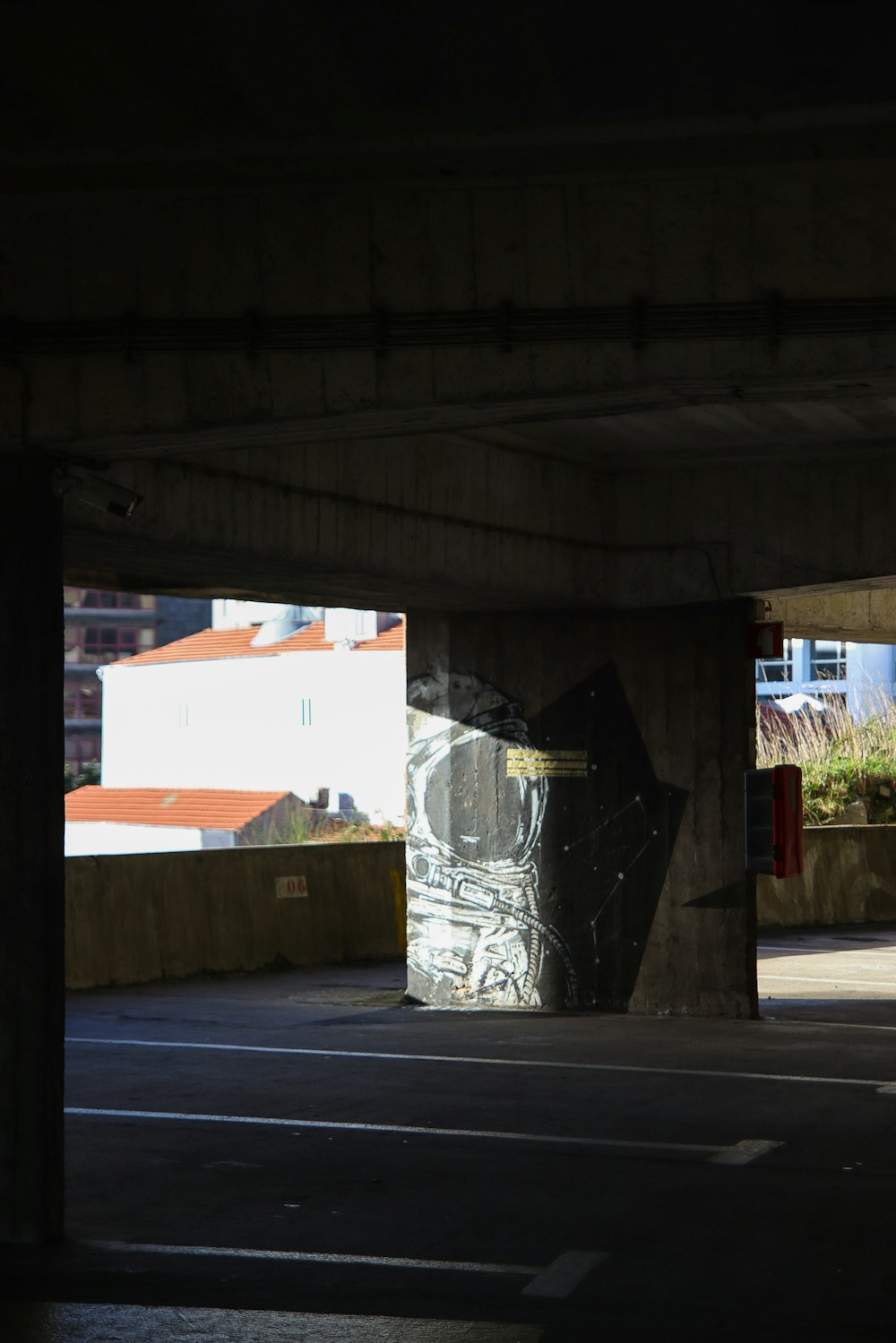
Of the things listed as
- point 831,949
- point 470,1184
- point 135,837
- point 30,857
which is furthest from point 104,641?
point 30,857

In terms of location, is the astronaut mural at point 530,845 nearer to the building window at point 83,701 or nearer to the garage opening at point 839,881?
the garage opening at point 839,881

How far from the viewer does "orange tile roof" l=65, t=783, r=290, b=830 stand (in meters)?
43.7

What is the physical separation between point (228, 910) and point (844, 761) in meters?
14.1

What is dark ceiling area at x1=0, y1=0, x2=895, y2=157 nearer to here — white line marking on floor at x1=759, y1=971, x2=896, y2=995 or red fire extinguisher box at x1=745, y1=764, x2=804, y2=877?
red fire extinguisher box at x1=745, y1=764, x2=804, y2=877

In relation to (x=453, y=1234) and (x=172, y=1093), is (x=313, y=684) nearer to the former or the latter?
(x=172, y=1093)

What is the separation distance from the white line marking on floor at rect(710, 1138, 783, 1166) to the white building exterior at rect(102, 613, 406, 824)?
3489 cm

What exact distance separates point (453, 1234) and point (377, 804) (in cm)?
4017

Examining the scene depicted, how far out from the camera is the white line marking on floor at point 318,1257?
7.00 metres

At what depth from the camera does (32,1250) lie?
7402mm

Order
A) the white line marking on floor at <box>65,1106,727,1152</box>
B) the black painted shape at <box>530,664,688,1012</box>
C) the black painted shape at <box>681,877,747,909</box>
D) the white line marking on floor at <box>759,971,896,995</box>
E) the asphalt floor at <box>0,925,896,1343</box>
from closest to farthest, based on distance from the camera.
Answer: the asphalt floor at <box>0,925,896,1343</box> < the white line marking on floor at <box>65,1106,727,1152</box> < the black painted shape at <box>681,877,747,909</box> < the black painted shape at <box>530,664,688,1012</box> < the white line marking on floor at <box>759,971,896,995</box>

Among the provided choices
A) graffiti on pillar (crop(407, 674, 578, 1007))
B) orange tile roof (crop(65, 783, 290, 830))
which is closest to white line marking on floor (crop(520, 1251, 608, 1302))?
graffiti on pillar (crop(407, 674, 578, 1007))

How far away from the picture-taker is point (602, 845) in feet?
50.1

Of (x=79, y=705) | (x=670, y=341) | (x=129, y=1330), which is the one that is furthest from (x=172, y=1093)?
(x=79, y=705)

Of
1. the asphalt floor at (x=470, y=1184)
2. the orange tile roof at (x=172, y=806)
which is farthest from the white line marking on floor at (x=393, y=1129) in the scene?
the orange tile roof at (x=172, y=806)
